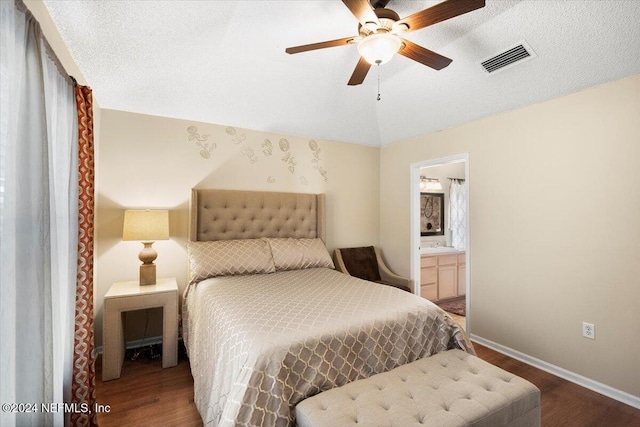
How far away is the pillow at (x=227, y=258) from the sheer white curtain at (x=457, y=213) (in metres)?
3.31

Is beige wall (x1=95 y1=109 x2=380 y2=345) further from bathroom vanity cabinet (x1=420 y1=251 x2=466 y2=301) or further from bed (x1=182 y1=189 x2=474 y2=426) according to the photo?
bathroom vanity cabinet (x1=420 y1=251 x2=466 y2=301)

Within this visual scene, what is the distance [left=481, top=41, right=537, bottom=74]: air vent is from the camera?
215cm

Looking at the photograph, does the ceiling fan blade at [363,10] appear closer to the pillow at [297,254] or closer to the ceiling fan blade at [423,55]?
the ceiling fan blade at [423,55]

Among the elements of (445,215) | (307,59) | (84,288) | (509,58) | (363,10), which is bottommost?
(84,288)

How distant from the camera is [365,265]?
12.7 feet

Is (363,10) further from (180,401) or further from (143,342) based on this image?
(143,342)

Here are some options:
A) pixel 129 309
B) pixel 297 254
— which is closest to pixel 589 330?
pixel 297 254

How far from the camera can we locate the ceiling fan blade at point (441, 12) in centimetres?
138

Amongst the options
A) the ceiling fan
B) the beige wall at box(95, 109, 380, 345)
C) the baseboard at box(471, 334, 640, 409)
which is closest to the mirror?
the beige wall at box(95, 109, 380, 345)

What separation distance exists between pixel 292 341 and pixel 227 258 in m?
1.49

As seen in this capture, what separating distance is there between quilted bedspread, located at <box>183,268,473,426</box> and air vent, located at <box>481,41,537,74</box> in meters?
1.93

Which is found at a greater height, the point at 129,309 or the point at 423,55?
the point at 423,55

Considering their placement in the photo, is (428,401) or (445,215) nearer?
(428,401)

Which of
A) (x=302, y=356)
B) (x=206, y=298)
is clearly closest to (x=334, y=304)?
(x=302, y=356)
